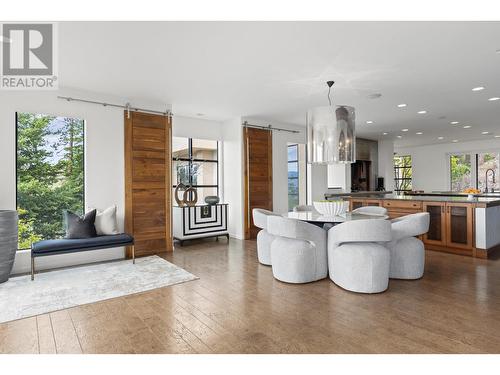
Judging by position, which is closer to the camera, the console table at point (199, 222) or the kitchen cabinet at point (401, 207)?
the kitchen cabinet at point (401, 207)

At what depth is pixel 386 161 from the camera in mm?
10211

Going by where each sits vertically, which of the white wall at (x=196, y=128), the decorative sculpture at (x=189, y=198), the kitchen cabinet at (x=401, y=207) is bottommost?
the kitchen cabinet at (x=401, y=207)

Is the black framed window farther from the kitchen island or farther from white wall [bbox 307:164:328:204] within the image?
the kitchen island

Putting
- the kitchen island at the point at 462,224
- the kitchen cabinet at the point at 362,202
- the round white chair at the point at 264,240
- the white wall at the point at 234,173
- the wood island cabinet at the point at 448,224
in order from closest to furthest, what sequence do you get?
the round white chair at the point at 264,240 < the kitchen island at the point at 462,224 < the wood island cabinet at the point at 448,224 < the kitchen cabinet at the point at 362,202 < the white wall at the point at 234,173

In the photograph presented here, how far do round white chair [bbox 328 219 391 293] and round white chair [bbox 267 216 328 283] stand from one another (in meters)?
0.35

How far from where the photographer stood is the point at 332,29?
9.30ft

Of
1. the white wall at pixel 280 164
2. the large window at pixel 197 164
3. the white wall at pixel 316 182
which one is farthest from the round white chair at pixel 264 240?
the white wall at pixel 316 182

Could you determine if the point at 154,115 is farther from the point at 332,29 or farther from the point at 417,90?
the point at 417,90

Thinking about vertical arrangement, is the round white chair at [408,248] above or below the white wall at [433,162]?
below

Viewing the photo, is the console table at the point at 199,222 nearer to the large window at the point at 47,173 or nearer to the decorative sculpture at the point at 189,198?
the decorative sculpture at the point at 189,198

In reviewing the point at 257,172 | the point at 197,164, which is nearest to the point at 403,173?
the point at 257,172

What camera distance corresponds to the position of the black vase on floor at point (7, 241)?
12.0 ft

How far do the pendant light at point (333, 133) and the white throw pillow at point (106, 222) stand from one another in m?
3.14
